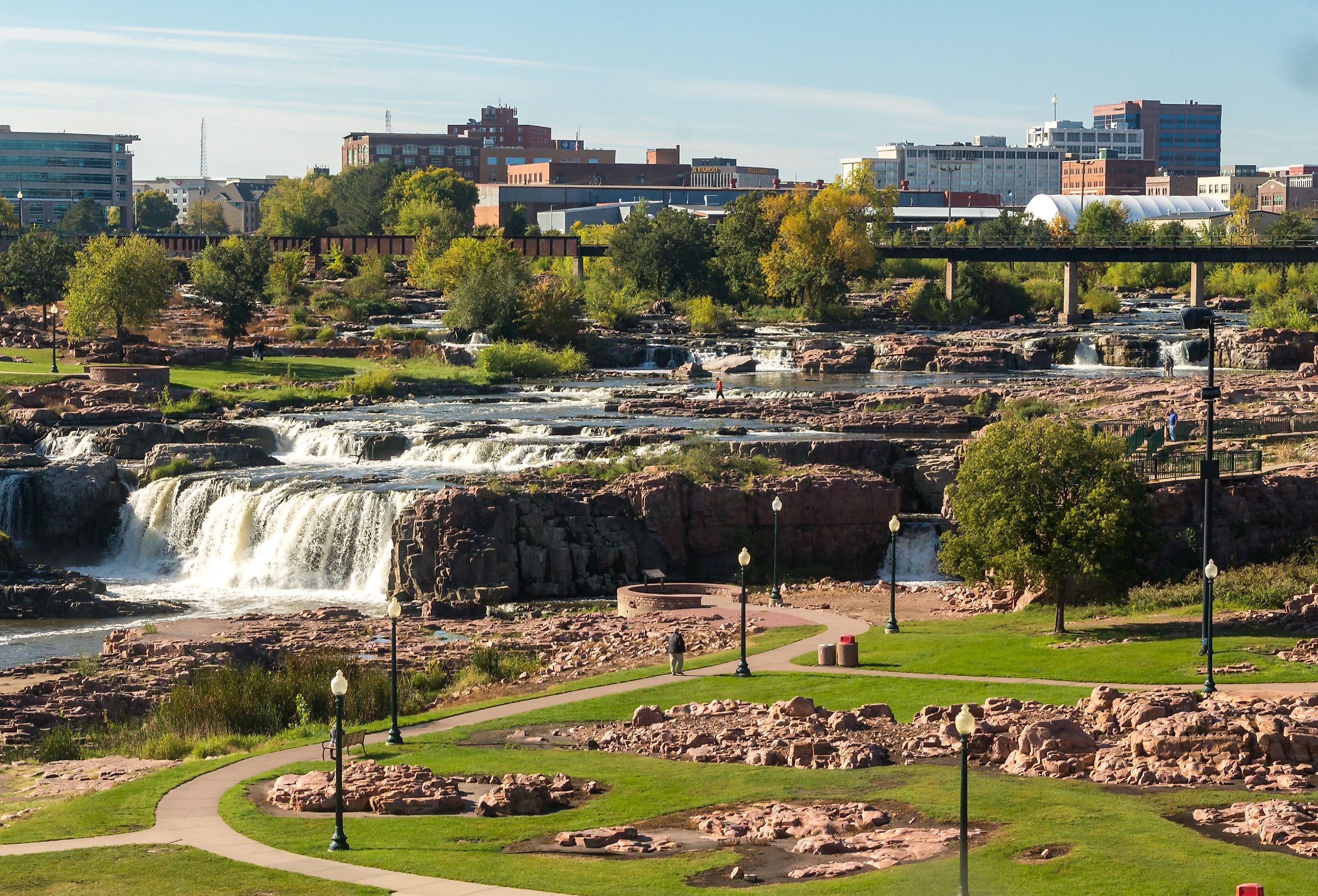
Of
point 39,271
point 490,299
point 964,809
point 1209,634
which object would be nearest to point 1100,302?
point 490,299

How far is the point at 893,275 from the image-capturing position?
143 m

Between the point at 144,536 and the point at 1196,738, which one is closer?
the point at 1196,738

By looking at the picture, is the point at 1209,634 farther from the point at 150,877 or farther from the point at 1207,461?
the point at 150,877

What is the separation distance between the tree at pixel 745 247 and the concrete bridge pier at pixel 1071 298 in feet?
69.9

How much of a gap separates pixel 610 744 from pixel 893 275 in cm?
11492

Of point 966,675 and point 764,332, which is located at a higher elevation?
point 764,332

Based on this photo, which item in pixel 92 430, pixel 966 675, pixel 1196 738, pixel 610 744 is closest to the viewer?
pixel 1196 738

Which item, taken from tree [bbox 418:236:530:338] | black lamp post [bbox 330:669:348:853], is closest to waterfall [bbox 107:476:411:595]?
black lamp post [bbox 330:669:348:853]

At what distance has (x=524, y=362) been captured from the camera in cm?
9212

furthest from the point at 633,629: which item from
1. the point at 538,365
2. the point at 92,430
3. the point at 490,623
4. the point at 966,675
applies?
the point at 538,365

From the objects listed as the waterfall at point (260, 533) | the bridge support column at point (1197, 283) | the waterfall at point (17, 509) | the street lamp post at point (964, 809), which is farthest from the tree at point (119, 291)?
the street lamp post at point (964, 809)

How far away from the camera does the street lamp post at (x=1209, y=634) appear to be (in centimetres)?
3181

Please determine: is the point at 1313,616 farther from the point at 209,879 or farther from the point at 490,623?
the point at 209,879

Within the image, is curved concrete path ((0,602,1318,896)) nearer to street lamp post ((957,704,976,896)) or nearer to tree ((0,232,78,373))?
street lamp post ((957,704,976,896))
